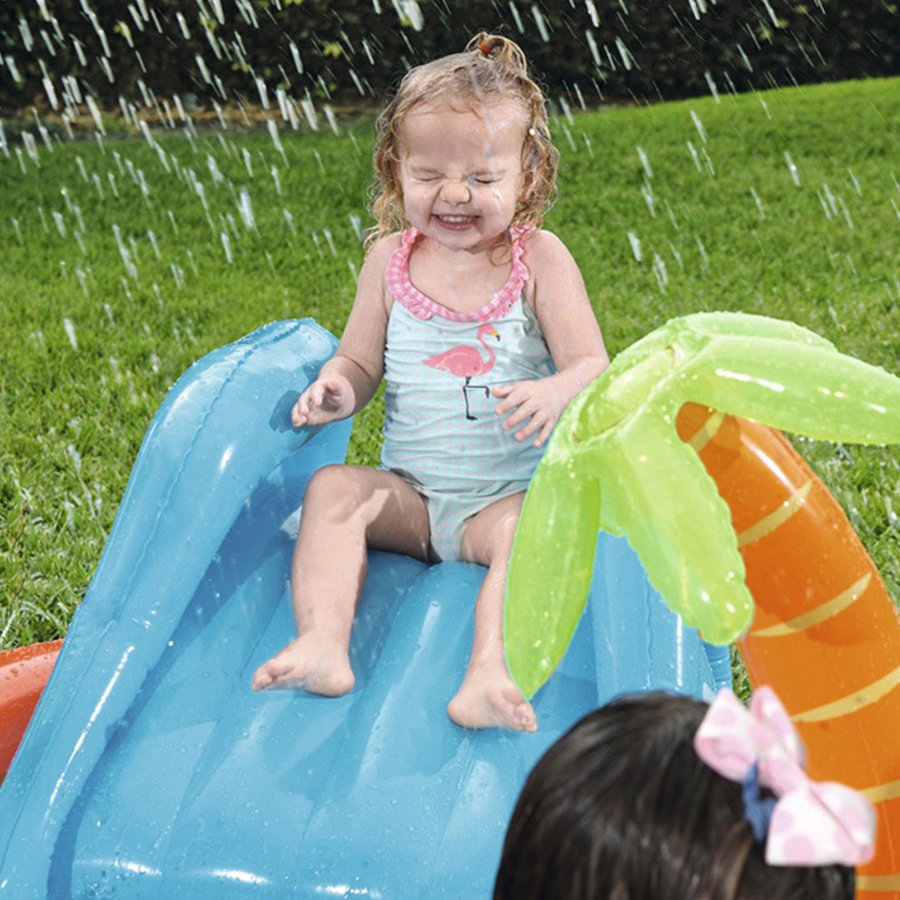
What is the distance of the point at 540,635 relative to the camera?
124 cm

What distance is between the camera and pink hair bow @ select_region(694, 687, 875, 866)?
A: 0.85 meters

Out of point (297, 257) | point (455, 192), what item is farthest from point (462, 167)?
point (297, 257)

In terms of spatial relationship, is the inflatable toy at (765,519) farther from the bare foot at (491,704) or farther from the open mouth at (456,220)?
the open mouth at (456,220)

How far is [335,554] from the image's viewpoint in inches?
74.7

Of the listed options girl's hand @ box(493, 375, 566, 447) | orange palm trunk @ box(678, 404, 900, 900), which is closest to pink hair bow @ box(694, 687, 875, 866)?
orange palm trunk @ box(678, 404, 900, 900)

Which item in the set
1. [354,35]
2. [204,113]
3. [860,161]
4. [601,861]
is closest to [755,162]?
[860,161]

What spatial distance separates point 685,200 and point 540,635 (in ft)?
16.5

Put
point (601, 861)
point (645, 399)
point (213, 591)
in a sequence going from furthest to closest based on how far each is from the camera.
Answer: point (213, 591) → point (645, 399) → point (601, 861)

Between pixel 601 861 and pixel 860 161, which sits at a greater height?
pixel 601 861

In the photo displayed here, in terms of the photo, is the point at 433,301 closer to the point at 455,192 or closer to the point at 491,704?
the point at 455,192

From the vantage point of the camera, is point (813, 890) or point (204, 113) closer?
point (813, 890)

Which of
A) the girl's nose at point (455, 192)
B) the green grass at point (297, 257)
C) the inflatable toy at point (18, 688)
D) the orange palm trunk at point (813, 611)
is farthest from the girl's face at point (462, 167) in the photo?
the green grass at point (297, 257)

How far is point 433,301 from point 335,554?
0.48m

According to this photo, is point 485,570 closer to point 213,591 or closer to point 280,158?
point 213,591
